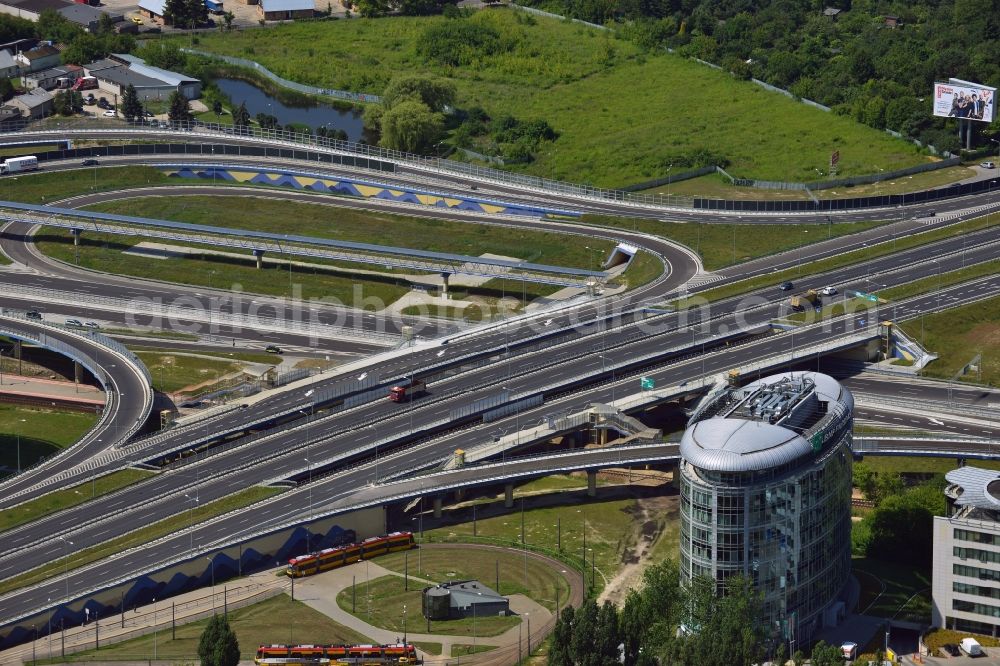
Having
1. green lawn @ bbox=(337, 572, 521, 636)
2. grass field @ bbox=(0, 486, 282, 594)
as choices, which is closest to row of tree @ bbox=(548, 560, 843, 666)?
green lawn @ bbox=(337, 572, 521, 636)

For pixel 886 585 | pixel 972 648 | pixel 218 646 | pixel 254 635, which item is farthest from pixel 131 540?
pixel 972 648

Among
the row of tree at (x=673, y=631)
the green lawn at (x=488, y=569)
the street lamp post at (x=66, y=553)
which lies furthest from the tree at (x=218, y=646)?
the row of tree at (x=673, y=631)

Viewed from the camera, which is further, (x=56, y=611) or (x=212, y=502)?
(x=212, y=502)

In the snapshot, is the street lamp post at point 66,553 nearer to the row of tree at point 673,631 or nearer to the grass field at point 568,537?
the grass field at point 568,537

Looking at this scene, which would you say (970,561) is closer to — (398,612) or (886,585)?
(886,585)

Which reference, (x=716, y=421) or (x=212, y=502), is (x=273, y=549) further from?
(x=716, y=421)

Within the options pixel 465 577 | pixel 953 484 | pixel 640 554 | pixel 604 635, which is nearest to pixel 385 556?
pixel 465 577
